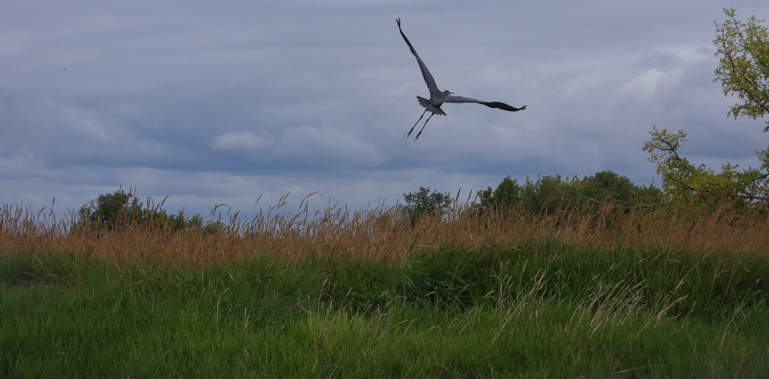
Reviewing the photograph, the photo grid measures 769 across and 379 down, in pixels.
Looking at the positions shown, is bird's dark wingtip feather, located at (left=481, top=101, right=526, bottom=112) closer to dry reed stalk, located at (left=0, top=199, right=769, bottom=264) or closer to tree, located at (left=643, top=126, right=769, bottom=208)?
dry reed stalk, located at (left=0, top=199, right=769, bottom=264)

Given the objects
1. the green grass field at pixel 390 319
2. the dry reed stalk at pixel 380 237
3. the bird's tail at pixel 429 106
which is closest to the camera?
the green grass field at pixel 390 319

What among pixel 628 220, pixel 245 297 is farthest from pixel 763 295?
pixel 245 297

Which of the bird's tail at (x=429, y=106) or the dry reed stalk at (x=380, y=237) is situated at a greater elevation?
the bird's tail at (x=429, y=106)

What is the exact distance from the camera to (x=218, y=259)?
5668 mm

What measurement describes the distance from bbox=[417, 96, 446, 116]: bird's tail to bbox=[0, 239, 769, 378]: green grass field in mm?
2950

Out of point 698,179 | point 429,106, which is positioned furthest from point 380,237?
point 698,179

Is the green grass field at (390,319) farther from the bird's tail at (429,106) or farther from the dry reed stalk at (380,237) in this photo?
the bird's tail at (429,106)

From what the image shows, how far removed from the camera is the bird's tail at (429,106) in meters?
8.55

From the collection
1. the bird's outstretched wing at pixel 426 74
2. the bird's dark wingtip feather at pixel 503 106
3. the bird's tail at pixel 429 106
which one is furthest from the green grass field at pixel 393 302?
the bird's outstretched wing at pixel 426 74

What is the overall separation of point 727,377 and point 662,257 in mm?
2994

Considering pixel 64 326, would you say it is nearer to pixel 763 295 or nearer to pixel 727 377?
pixel 727 377

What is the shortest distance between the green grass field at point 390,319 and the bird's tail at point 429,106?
2.95m

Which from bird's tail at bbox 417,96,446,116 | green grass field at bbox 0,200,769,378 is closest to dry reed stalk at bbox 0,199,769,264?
green grass field at bbox 0,200,769,378

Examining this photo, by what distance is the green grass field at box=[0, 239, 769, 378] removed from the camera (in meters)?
3.69
